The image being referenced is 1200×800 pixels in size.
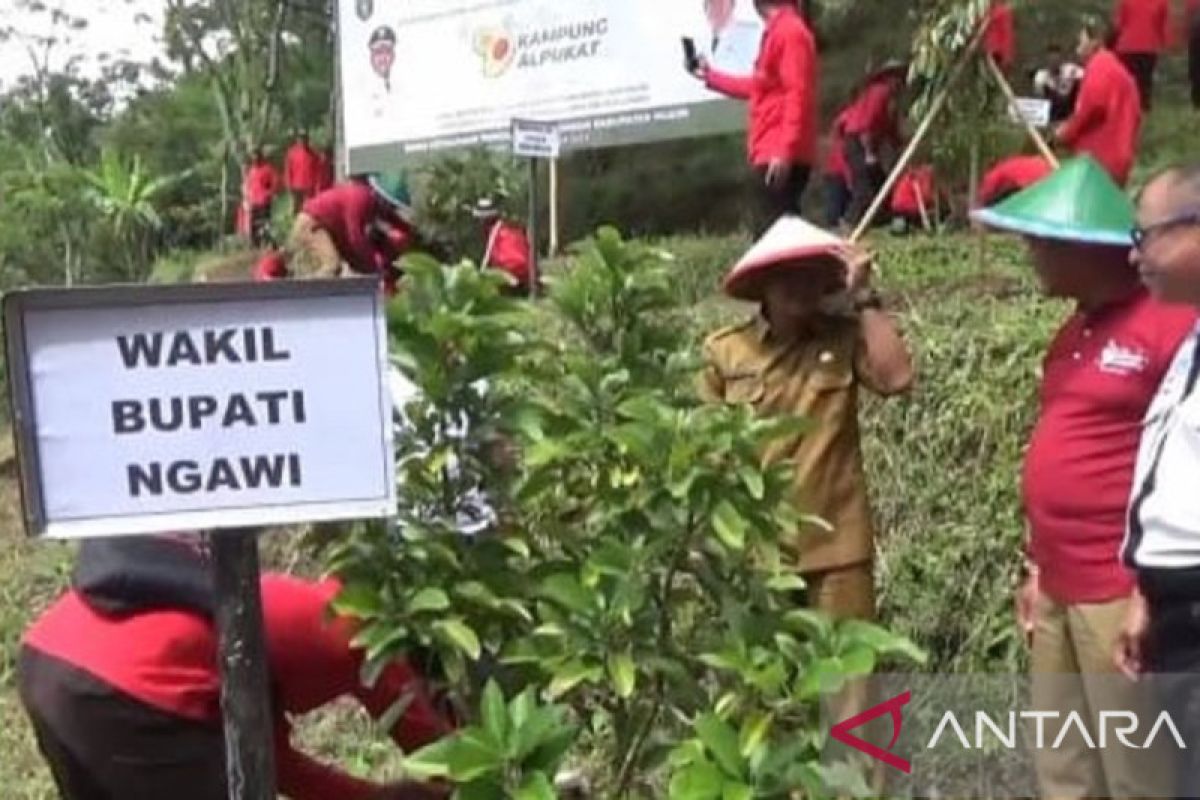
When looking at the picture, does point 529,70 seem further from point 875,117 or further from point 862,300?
point 862,300

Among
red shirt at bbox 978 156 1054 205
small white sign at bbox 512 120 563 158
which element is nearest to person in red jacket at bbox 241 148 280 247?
small white sign at bbox 512 120 563 158

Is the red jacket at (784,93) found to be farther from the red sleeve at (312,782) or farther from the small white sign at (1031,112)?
the red sleeve at (312,782)

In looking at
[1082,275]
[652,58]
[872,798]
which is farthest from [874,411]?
[652,58]

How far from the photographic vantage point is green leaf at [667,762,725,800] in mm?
3242

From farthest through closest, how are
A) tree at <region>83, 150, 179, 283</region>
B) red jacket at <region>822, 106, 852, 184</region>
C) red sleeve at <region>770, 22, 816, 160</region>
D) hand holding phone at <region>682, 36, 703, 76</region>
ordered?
tree at <region>83, 150, 179, 283</region>, red jacket at <region>822, 106, 852, 184</region>, hand holding phone at <region>682, 36, 703, 76</region>, red sleeve at <region>770, 22, 816, 160</region>

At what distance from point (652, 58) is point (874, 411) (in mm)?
7485

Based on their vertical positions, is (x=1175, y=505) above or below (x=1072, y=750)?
above

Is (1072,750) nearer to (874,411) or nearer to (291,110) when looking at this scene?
(874,411)

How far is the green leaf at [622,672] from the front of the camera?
11.2ft

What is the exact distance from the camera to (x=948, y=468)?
602cm

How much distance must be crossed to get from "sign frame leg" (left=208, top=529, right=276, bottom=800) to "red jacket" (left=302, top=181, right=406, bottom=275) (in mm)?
4499

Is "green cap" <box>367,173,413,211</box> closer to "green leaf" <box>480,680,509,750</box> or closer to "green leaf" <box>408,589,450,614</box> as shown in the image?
"green leaf" <box>408,589,450,614</box>

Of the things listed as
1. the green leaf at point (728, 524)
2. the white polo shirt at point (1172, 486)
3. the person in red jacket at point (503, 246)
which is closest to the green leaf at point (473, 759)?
the green leaf at point (728, 524)

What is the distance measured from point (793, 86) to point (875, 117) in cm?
424
